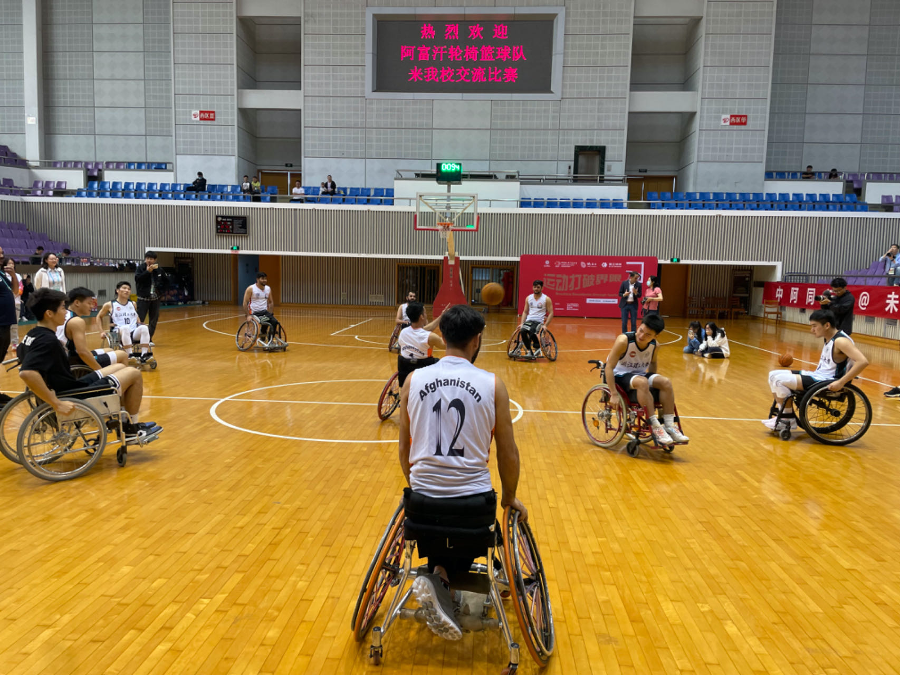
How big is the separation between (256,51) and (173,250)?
28.8 feet

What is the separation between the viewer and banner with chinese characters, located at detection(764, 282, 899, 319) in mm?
13289

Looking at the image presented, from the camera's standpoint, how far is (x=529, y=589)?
2.54 m

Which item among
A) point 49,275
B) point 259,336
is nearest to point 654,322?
point 259,336

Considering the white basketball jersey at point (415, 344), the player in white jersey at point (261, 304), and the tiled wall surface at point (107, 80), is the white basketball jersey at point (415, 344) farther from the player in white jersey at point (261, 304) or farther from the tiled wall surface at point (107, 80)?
the tiled wall surface at point (107, 80)

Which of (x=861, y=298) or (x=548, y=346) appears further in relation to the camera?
(x=861, y=298)

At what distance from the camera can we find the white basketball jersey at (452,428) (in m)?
2.33

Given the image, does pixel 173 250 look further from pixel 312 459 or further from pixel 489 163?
pixel 312 459

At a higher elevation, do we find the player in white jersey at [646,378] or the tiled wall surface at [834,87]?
the tiled wall surface at [834,87]

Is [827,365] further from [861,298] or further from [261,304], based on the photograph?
[861,298]

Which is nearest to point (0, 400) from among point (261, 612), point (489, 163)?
point (261, 612)

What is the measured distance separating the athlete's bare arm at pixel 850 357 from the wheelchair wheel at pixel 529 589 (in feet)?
12.8

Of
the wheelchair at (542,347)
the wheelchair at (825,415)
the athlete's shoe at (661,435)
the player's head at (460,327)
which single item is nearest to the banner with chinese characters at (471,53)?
the wheelchair at (542,347)

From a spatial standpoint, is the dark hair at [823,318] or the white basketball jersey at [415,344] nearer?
the dark hair at [823,318]

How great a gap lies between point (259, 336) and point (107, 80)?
1780cm
